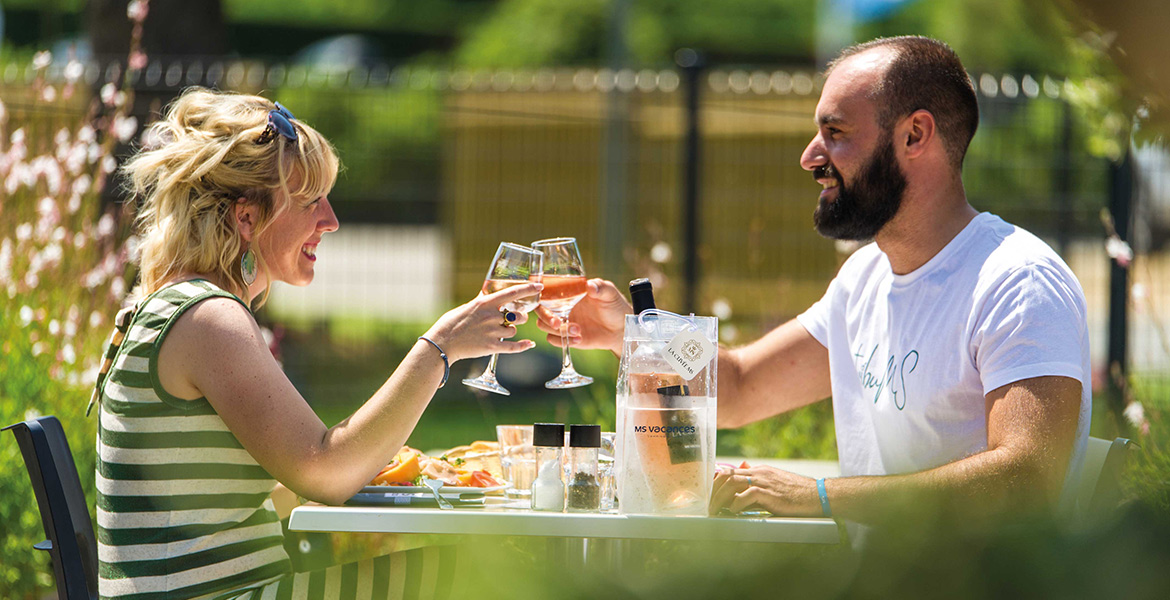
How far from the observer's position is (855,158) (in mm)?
2701

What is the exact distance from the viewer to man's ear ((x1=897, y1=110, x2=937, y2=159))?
2656 millimetres

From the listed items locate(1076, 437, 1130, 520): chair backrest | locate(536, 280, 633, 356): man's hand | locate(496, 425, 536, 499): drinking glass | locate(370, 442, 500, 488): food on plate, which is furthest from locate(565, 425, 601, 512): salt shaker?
locate(1076, 437, 1130, 520): chair backrest

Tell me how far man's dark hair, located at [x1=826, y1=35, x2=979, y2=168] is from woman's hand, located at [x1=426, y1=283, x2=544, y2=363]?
1.08 meters

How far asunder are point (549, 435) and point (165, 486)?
0.72 metres

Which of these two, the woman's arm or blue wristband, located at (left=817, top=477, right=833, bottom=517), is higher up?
the woman's arm

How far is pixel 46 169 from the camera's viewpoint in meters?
4.63

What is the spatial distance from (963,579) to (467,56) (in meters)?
35.6

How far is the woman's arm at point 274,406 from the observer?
1966mm

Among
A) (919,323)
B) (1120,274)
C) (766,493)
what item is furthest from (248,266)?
(1120,274)

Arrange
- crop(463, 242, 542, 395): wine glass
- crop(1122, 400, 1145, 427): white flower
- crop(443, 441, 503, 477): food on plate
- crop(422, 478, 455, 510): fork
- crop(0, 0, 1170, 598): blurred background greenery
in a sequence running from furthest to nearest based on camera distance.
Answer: crop(0, 0, 1170, 598): blurred background greenery, crop(1122, 400, 1145, 427): white flower, crop(443, 441, 503, 477): food on plate, crop(463, 242, 542, 395): wine glass, crop(422, 478, 455, 510): fork

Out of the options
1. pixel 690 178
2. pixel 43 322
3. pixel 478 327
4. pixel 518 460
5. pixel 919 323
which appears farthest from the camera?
pixel 690 178

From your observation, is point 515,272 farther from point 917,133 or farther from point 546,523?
point 917,133

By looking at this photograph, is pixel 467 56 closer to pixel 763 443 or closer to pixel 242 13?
pixel 242 13

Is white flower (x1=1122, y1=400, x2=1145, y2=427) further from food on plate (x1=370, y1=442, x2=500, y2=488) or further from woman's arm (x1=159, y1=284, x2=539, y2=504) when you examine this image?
woman's arm (x1=159, y1=284, x2=539, y2=504)
